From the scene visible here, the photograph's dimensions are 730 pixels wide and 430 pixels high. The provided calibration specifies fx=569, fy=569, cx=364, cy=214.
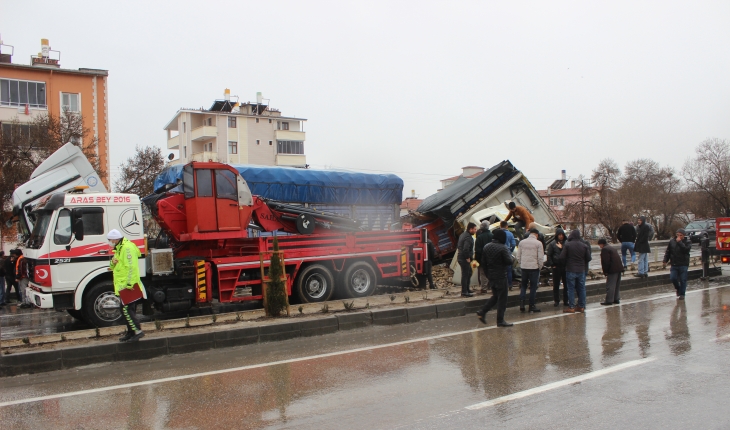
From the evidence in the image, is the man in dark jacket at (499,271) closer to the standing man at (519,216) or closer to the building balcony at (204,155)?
the standing man at (519,216)

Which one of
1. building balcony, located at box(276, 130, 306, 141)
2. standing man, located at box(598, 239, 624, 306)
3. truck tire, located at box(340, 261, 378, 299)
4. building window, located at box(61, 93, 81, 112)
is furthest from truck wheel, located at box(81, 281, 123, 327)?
building balcony, located at box(276, 130, 306, 141)

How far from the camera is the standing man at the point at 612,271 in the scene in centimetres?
1201

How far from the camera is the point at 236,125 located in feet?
181

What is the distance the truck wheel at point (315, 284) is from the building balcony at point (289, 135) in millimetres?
44731

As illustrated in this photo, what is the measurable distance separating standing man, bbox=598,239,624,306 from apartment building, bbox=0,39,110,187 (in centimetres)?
2807

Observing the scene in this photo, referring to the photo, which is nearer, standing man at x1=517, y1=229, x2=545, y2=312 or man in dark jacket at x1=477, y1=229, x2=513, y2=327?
man in dark jacket at x1=477, y1=229, x2=513, y2=327

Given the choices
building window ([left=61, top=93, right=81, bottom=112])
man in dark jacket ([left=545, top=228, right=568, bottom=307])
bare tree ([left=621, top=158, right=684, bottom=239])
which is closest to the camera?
man in dark jacket ([left=545, top=228, right=568, bottom=307])

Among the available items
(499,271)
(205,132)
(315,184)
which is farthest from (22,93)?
(499,271)

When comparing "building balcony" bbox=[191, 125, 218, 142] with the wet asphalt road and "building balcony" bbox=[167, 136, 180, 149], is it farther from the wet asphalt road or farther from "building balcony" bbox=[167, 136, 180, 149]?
the wet asphalt road

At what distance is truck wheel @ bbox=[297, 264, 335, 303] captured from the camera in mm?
12844

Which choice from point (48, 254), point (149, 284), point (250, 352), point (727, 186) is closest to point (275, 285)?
point (250, 352)

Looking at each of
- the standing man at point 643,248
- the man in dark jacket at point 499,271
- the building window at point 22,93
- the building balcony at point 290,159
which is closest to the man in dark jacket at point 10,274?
the man in dark jacket at point 499,271

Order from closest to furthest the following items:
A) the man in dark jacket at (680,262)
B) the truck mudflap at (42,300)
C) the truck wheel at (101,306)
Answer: the truck mudflap at (42,300) → the truck wheel at (101,306) → the man in dark jacket at (680,262)

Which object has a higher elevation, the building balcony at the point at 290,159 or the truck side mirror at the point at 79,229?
the building balcony at the point at 290,159
